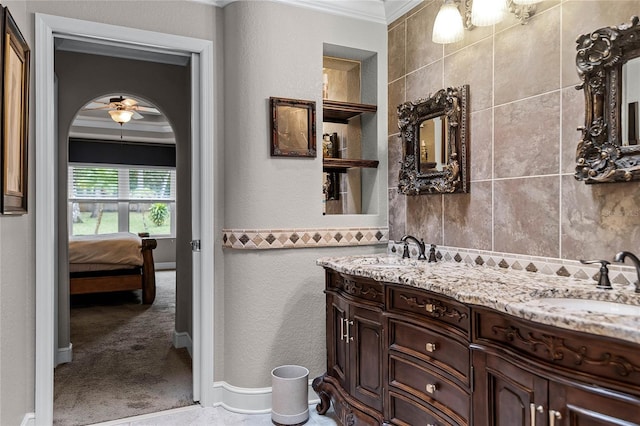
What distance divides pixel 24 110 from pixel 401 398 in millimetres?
2202

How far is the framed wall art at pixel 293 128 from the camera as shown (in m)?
2.67

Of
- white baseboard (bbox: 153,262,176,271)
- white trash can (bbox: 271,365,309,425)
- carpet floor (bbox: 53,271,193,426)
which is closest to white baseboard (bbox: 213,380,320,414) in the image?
white trash can (bbox: 271,365,309,425)

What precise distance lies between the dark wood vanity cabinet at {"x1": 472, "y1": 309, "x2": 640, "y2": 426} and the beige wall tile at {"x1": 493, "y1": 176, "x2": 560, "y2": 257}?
68 cm

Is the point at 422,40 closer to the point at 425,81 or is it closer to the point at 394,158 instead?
the point at 425,81

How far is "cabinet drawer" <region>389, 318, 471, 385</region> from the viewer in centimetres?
157

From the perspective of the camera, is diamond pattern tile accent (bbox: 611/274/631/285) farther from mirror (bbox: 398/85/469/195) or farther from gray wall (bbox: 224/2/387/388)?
gray wall (bbox: 224/2/387/388)

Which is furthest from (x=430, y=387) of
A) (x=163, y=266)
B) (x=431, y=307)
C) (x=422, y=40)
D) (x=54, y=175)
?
(x=163, y=266)

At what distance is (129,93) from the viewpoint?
12.1 ft

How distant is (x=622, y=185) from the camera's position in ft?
5.37

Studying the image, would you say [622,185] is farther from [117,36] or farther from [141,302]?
[141,302]

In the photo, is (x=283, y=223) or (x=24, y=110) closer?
(x=24, y=110)

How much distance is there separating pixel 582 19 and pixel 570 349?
4.44 ft

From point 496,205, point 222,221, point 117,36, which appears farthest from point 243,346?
point 117,36

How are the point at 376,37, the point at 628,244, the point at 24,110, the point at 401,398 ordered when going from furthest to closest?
the point at 376,37 → the point at 24,110 → the point at 401,398 → the point at 628,244
